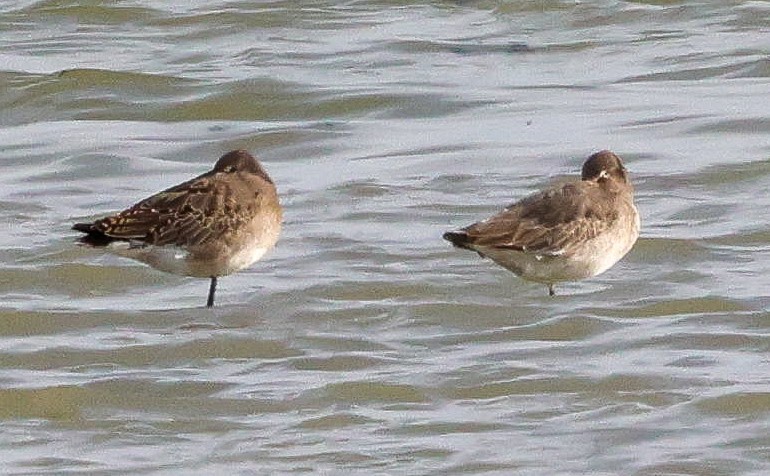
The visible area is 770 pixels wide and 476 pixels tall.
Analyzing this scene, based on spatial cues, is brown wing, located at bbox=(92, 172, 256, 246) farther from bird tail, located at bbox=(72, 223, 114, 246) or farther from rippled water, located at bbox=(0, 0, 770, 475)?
rippled water, located at bbox=(0, 0, 770, 475)

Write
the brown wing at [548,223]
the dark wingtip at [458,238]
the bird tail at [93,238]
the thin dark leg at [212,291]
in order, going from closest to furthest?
the dark wingtip at [458,238], the brown wing at [548,223], the bird tail at [93,238], the thin dark leg at [212,291]

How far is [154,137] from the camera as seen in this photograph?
49.3 ft

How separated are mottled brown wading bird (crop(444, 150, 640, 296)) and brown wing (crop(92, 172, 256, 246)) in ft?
3.70

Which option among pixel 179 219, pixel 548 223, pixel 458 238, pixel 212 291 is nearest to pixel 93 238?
pixel 179 219

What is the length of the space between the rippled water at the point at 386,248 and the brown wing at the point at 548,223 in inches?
12.2

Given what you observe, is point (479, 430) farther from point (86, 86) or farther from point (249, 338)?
point (86, 86)

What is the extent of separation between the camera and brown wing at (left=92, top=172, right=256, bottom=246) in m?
10.8

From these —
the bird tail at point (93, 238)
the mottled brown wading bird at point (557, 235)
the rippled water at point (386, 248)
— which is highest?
the bird tail at point (93, 238)

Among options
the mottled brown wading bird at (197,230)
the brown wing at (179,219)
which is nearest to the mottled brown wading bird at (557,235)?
the mottled brown wading bird at (197,230)

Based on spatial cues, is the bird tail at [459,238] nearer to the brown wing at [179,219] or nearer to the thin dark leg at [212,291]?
the brown wing at [179,219]

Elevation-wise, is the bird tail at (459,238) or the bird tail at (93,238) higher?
the bird tail at (93,238)

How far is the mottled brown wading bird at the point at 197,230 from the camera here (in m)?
10.8

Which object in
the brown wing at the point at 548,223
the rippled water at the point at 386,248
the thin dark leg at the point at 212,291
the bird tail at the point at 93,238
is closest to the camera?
the rippled water at the point at 386,248

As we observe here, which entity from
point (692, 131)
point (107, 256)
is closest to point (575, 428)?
point (107, 256)
